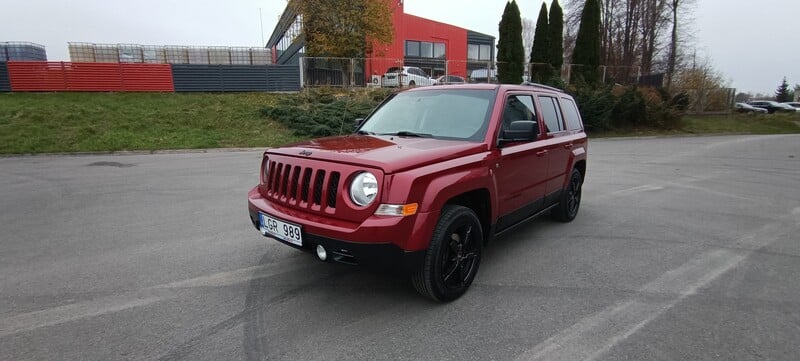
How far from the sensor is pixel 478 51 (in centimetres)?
4919

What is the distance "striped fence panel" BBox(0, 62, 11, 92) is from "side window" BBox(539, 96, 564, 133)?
2491cm

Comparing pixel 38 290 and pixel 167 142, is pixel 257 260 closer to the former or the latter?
pixel 38 290

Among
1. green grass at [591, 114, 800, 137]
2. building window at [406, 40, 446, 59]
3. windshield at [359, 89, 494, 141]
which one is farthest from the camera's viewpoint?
building window at [406, 40, 446, 59]

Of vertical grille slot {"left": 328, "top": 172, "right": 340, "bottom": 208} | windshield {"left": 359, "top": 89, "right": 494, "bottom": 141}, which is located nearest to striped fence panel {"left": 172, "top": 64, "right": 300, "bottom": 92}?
windshield {"left": 359, "top": 89, "right": 494, "bottom": 141}

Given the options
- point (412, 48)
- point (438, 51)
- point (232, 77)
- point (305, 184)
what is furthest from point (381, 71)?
point (305, 184)

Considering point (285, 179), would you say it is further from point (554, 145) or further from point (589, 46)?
point (589, 46)

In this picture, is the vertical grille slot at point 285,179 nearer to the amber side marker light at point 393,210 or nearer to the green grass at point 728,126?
the amber side marker light at point 393,210

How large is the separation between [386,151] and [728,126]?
29.4 m

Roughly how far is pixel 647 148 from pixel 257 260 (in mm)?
15998

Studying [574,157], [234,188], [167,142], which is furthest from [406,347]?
[167,142]

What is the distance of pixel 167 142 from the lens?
1484cm

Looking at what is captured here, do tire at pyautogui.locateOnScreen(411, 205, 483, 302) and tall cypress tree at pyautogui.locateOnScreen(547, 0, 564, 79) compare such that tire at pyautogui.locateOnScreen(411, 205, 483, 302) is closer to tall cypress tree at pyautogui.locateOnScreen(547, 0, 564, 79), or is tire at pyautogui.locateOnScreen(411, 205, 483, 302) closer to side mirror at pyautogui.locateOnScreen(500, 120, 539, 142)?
side mirror at pyautogui.locateOnScreen(500, 120, 539, 142)

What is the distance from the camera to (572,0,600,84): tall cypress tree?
1051 inches

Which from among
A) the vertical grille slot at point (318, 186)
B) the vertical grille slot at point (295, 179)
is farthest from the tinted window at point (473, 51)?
the vertical grille slot at point (318, 186)
